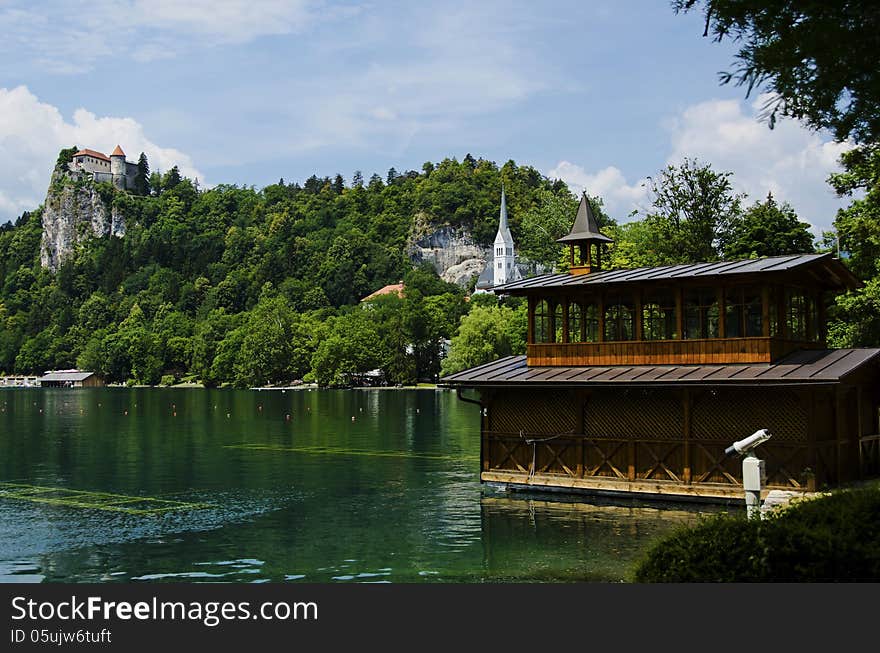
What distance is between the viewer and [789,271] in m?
24.8

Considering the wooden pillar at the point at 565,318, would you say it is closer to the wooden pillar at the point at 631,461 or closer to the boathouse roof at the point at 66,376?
the wooden pillar at the point at 631,461

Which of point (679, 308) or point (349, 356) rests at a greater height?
point (349, 356)

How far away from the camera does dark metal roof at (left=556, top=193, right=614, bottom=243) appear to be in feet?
104

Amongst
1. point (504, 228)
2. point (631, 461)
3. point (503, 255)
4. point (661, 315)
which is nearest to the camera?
point (631, 461)

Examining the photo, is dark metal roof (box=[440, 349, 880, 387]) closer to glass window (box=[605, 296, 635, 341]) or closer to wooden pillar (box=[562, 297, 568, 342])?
wooden pillar (box=[562, 297, 568, 342])

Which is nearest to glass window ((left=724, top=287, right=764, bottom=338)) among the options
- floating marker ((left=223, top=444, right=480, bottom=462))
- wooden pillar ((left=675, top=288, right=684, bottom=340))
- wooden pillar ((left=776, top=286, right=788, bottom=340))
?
wooden pillar ((left=776, top=286, right=788, bottom=340))

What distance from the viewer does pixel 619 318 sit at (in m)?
28.4

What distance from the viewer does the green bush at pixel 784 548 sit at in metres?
9.38

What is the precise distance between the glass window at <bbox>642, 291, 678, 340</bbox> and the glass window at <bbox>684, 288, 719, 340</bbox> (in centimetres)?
56

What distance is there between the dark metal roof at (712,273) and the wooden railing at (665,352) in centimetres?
177

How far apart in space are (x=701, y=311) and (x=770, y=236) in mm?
29630

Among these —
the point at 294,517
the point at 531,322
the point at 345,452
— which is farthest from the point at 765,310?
the point at 345,452

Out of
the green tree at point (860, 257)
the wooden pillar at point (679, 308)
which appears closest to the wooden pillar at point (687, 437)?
the wooden pillar at point (679, 308)

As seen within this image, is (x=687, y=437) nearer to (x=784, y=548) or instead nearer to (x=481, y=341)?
(x=784, y=548)
